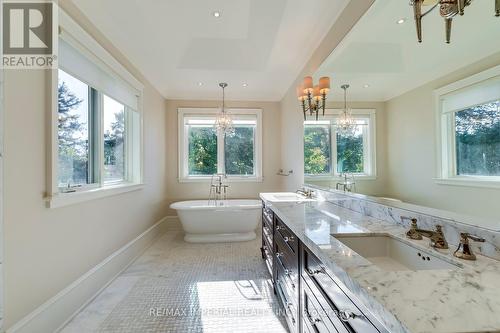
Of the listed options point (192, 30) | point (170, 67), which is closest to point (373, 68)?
point (192, 30)

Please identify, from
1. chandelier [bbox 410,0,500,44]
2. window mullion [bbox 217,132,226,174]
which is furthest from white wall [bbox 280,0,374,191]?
window mullion [bbox 217,132,226,174]

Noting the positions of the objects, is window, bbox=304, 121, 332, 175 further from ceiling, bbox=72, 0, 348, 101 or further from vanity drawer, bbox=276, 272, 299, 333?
vanity drawer, bbox=276, 272, 299, 333

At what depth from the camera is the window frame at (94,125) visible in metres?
1.65

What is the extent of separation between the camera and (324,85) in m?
2.27


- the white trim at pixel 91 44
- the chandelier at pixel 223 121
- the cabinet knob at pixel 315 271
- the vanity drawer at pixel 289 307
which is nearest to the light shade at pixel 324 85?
the cabinet knob at pixel 315 271

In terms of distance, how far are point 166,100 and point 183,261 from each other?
3020mm

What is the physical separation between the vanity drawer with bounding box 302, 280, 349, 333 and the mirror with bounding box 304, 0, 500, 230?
2.44 feet

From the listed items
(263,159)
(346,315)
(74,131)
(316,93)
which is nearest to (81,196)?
(74,131)

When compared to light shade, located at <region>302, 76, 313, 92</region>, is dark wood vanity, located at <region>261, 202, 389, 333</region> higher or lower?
lower

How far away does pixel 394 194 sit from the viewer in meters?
1.54

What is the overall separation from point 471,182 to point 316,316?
3.10ft

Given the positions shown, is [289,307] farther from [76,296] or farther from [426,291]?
[76,296]

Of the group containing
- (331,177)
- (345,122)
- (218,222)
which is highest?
(345,122)

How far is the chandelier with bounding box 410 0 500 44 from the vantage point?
1.00m
